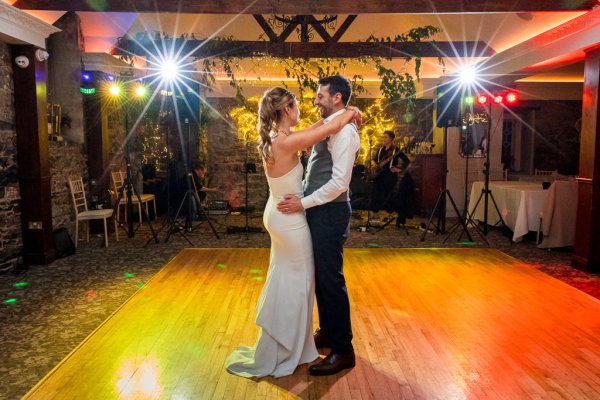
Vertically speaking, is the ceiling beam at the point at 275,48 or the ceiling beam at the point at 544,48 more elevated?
the ceiling beam at the point at 275,48

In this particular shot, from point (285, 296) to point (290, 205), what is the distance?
518 millimetres

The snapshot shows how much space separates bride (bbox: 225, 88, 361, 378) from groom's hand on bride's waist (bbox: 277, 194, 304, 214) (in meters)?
0.05

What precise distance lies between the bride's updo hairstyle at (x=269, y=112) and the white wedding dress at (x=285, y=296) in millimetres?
191

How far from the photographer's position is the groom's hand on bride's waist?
8.98 ft

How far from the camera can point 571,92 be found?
35.1 ft

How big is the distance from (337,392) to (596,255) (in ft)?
13.0

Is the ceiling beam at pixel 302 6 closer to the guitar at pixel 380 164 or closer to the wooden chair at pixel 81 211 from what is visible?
the wooden chair at pixel 81 211

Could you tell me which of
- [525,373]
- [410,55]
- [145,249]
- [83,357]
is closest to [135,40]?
[145,249]

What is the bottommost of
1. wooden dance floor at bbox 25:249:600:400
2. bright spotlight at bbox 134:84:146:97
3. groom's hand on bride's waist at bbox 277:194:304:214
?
wooden dance floor at bbox 25:249:600:400

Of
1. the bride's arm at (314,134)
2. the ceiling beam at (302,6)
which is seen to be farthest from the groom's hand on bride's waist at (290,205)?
the ceiling beam at (302,6)

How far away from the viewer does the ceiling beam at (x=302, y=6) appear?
548 cm

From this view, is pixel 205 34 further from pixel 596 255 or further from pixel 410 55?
pixel 596 255

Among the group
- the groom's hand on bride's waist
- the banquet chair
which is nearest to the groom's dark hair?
the groom's hand on bride's waist

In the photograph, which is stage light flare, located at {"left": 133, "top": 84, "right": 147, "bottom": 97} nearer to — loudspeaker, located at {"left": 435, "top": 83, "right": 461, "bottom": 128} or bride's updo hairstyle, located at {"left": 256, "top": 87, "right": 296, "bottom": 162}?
loudspeaker, located at {"left": 435, "top": 83, "right": 461, "bottom": 128}
